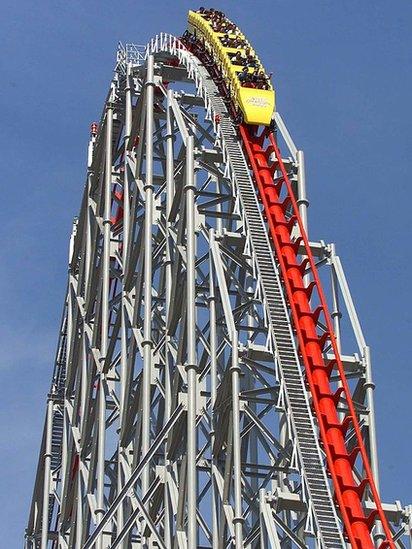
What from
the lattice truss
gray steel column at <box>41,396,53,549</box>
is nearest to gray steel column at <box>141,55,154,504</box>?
the lattice truss

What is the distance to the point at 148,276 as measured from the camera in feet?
87.7

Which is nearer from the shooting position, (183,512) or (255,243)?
(183,512)

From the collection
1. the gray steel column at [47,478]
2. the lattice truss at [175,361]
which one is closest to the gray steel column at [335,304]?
the lattice truss at [175,361]

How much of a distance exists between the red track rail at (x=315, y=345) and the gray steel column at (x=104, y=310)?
3286 mm

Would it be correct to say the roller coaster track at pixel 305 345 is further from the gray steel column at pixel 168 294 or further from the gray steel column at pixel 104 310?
the gray steel column at pixel 104 310

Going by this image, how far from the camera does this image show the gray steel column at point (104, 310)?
2736 cm

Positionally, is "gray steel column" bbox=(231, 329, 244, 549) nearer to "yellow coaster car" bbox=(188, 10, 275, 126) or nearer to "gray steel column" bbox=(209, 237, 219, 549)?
"gray steel column" bbox=(209, 237, 219, 549)

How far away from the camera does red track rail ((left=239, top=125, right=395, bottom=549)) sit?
22.0 meters

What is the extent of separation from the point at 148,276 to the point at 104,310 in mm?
3182

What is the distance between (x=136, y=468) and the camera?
24.7 metres

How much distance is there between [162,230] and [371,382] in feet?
17.9

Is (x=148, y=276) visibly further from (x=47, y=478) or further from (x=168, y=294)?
(x=47, y=478)

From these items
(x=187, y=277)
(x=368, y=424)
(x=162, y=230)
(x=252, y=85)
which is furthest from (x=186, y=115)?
(x=368, y=424)

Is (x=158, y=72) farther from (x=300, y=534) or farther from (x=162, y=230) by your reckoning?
(x=300, y=534)
